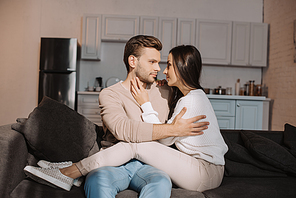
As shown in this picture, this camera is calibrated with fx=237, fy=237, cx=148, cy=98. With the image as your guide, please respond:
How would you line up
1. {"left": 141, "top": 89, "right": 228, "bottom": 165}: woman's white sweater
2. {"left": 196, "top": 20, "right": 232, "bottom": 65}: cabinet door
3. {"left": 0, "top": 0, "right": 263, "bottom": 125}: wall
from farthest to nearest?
1. {"left": 0, "top": 0, "right": 263, "bottom": 125}: wall
2. {"left": 196, "top": 20, "right": 232, "bottom": 65}: cabinet door
3. {"left": 141, "top": 89, "right": 228, "bottom": 165}: woman's white sweater

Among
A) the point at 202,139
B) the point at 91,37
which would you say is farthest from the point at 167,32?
the point at 202,139

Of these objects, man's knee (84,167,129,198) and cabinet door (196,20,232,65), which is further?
cabinet door (196,20,232,65)

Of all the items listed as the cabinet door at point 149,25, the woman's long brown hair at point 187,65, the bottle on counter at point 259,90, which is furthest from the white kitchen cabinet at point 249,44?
the woman's long brown hair at point 187,65

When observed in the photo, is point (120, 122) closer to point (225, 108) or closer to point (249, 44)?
point (225, 108)

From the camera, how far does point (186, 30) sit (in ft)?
14.3

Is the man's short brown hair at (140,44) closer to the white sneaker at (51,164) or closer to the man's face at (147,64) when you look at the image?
the man's face at (147,64)

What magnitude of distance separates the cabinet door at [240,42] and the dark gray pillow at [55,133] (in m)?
3.56

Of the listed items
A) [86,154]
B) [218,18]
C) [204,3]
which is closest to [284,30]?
[218,18]

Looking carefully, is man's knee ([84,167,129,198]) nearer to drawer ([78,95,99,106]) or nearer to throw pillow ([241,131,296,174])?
throw pillow ([241,131,296,174])

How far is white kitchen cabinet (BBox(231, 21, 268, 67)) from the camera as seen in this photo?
4.44 meters

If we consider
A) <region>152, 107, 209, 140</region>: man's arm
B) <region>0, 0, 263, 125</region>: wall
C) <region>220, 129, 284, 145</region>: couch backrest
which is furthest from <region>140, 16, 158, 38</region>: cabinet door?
<region>152, 107, 209, 140</region>: man's arm

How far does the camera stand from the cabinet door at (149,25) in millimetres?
4297

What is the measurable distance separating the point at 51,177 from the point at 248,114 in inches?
142

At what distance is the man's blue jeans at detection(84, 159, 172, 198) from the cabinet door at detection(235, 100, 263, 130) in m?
3.05
